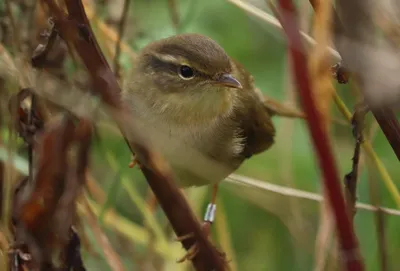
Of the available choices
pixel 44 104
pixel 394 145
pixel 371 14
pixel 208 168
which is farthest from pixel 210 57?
pixel 371 14

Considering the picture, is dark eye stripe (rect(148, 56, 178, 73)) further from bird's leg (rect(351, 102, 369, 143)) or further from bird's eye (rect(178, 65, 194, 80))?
bird's leg (rect(351, 102, 369, 143))

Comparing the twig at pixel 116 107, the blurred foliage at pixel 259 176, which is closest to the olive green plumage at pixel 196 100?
the blurred foliage at pixel 259 176

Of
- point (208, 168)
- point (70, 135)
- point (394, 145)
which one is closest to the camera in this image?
point (70, 135)

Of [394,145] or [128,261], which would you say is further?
[128,261]

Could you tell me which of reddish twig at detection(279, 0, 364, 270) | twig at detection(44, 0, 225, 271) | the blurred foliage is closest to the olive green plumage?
the blurred foliage

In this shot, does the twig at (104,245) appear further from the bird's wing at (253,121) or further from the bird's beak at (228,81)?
the bird's wing at (253,121)

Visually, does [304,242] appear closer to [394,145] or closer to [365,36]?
[394,145]

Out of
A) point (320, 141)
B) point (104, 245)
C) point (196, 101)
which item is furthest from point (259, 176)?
point (320, 141)
